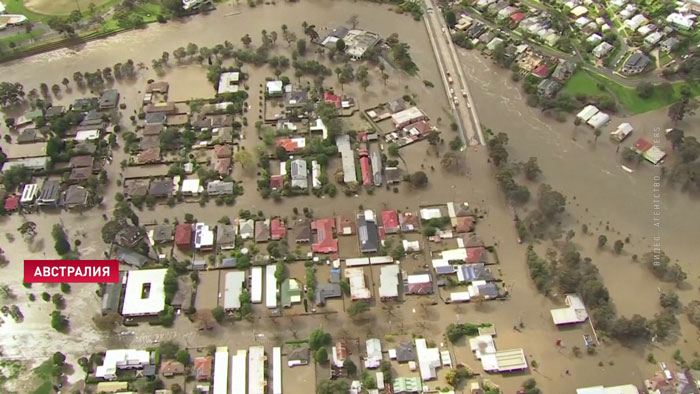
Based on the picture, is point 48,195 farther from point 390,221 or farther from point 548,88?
point 548,88

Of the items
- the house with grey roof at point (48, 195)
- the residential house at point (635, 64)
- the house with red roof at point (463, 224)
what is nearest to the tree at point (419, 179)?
the house with red roof at point (463, 224)

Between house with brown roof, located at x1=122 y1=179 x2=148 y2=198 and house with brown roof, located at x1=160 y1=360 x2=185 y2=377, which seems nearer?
house with brown roof, located at x1=160 y1=360 x2=185 y2=377

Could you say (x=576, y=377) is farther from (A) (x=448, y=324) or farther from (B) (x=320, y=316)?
(B) (x=320, y=316)

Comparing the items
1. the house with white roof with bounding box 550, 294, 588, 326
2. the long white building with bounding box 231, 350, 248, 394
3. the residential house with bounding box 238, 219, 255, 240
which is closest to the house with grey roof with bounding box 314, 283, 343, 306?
the long white building with bounding box 231, 350, 248, 394

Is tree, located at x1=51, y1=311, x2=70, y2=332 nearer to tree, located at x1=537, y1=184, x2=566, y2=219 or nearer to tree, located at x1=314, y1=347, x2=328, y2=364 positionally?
tree, located at x1=314, y1=347, x2=328, y2=364

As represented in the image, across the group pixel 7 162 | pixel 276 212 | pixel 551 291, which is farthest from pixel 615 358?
pixel 7 162

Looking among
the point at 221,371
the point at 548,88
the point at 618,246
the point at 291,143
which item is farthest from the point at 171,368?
the point at 548,88
